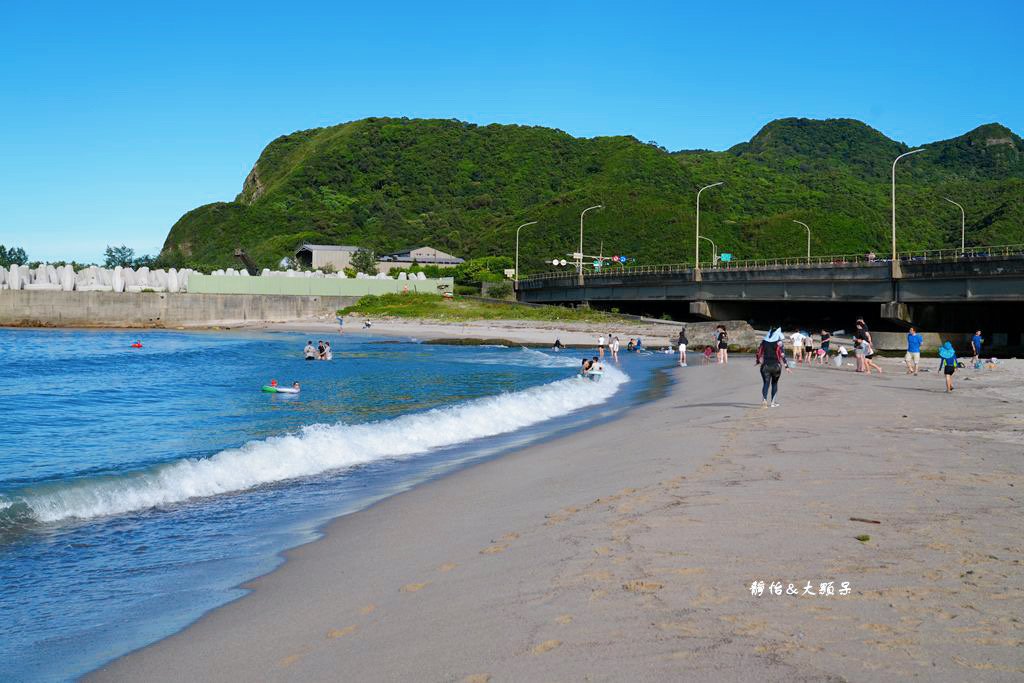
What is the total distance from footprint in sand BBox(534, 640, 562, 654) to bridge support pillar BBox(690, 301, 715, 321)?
62311mm

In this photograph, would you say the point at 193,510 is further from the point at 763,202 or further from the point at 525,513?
the point at 763,202

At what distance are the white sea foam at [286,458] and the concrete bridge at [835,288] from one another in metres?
29.3

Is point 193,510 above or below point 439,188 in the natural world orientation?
below

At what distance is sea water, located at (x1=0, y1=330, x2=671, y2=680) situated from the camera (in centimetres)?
705

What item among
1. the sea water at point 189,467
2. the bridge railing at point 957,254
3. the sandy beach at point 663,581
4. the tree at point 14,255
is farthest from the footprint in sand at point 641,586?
the tree at point 14,255

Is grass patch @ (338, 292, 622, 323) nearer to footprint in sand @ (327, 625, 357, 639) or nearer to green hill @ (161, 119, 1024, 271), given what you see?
green hill @ (161, 119, 1024, 271)

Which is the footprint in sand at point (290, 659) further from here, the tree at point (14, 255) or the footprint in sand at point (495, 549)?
the tree at point (14, 255)

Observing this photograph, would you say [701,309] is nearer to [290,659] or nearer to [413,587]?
[413,587]

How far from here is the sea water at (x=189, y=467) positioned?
278 inches

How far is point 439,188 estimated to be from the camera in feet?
625

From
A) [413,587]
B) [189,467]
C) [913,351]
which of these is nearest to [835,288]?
[913,351]

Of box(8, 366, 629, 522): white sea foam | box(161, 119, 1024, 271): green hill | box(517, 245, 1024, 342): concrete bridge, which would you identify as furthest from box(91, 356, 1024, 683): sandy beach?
box(161, 119, 1024, 271): green hill

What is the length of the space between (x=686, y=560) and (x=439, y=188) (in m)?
189

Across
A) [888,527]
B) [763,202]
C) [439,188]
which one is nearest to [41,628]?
[888,527]
